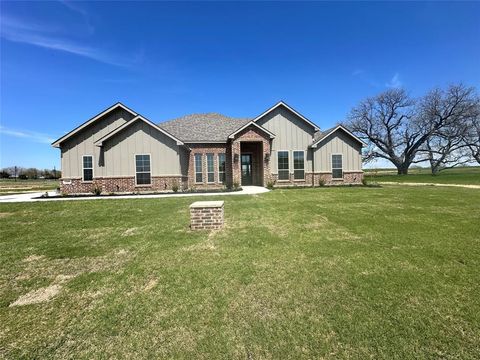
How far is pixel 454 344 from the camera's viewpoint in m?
2.61

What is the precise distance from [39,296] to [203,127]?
18.9 meters

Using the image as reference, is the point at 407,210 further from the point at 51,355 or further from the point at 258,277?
the point at 51,355

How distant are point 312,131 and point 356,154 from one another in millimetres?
4181

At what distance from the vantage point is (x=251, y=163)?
69.6ft

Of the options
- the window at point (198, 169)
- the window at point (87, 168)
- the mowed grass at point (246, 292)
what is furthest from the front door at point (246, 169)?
the mowed grass at point (246, 292)

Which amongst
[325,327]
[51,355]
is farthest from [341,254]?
[51,355]

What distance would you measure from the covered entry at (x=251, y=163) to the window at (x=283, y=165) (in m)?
1.60

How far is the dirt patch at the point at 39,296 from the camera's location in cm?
359

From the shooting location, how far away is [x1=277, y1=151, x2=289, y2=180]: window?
2019 cm

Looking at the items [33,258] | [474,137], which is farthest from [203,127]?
[474,137]

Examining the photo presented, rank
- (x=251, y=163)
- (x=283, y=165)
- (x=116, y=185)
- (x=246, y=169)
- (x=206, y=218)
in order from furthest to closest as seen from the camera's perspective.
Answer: (x=246, y=169) < (x=251, y=163) < (x=283, y=165) < (x=116, y=185) < (x=206, y=218)

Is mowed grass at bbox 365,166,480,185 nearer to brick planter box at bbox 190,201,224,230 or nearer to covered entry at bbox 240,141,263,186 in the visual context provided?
covered entry at bbox 240,141,263,186

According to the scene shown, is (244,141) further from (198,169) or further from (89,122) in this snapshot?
(89,122)

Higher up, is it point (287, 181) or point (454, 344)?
point (287, 181)
